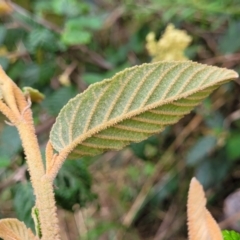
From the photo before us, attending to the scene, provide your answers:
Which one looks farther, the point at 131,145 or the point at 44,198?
the point at 131,145

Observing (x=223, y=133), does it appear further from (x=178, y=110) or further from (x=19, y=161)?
(x=178, y=110)

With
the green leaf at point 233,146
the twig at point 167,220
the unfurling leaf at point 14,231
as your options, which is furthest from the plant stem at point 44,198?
the twig at point 167,220

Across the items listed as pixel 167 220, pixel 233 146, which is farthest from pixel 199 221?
pixel 167 220

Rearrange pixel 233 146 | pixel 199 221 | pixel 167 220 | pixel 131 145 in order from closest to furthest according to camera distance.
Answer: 1. pixel 199 221
2. pixel 131 145
3. pixel 233 146
4. pixel 167 220

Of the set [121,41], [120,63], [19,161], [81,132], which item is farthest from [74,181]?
[121,41]

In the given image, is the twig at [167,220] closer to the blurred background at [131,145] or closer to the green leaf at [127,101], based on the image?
the blurred background at [131,145]

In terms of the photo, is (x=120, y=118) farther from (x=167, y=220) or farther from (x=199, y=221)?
(x=167, y=220)
